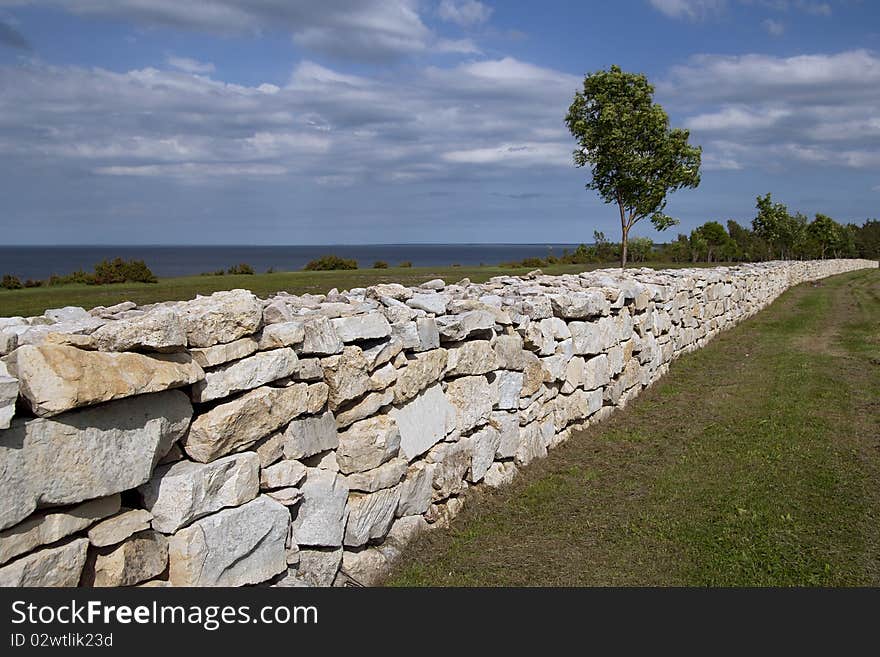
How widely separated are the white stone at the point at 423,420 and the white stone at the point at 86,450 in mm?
1816

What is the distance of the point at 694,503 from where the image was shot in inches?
223

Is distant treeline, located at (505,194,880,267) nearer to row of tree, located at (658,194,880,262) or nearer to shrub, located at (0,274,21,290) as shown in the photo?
row of tree, located at (658,194,880,262)

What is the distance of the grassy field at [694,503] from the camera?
179 inches

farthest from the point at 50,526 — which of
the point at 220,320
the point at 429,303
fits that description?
the point at 429,303

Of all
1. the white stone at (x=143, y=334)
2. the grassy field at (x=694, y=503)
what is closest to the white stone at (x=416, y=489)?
the grassy field at (x=694, y=503)

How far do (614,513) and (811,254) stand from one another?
64037mm

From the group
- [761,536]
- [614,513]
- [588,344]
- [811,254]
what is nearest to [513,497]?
[614,513]

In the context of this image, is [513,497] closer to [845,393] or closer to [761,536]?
[761,536]

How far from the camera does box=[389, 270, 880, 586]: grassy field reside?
454cm

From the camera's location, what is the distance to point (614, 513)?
5.48m

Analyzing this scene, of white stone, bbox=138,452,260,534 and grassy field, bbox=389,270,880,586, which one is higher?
white stone, bbox=138,452,260,534

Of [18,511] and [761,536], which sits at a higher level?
[18,511]

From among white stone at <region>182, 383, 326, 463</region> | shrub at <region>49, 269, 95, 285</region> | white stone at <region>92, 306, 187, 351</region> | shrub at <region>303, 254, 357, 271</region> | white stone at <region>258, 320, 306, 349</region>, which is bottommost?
white stone at <region>182, 383, 326, 463</region>

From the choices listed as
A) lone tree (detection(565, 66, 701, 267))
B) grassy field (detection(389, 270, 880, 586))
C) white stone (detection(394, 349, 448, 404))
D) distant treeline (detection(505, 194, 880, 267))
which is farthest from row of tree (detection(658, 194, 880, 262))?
white stone (detection(394, 349, 448, 404))
